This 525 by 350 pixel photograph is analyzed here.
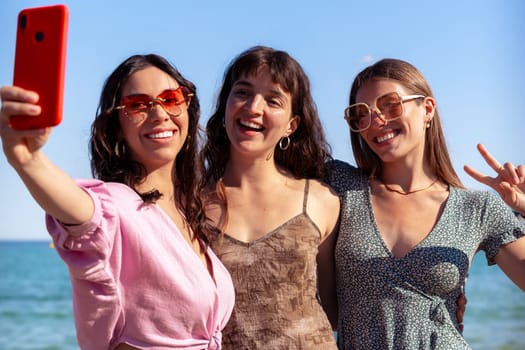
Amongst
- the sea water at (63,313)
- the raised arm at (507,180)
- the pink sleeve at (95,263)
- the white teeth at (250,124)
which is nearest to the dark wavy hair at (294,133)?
the white teeth at (250,124)

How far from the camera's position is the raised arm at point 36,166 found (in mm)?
2471

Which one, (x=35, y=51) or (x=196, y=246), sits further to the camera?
(x=196, y=246)

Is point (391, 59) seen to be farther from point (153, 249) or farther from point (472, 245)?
point (153, 249)

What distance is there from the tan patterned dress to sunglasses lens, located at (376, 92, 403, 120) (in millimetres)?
899

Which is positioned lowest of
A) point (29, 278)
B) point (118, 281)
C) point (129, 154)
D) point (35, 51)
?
point (29, 278)

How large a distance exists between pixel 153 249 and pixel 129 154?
22.3 inches

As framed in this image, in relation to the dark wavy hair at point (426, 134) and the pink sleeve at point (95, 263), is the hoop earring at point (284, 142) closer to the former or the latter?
the dark wavy hair at point (426, 134)

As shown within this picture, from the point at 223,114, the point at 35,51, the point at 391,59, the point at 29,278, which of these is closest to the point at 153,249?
the point at 35,51

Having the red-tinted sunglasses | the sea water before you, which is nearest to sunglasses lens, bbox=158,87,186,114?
the red-tinted sunglasses

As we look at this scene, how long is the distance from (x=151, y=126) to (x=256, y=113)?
0.78 m

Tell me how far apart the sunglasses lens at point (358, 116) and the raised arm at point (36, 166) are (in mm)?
2041

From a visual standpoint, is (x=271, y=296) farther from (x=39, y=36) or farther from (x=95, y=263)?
(x=39, y=36)

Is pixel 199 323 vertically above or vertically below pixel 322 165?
below

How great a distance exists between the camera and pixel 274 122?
4.27 m
